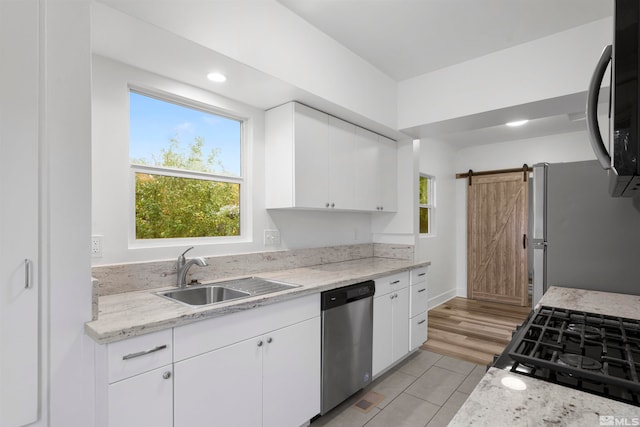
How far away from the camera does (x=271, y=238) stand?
2713 mm

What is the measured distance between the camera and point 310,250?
2996 millimetres

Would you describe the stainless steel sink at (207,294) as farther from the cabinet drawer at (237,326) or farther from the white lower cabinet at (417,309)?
the white lower cabinet at (417,309)

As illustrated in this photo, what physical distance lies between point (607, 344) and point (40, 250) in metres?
2.00

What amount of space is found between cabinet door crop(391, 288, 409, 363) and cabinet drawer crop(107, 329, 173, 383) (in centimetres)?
192

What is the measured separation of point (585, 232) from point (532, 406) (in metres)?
1.79

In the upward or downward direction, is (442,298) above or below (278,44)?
below

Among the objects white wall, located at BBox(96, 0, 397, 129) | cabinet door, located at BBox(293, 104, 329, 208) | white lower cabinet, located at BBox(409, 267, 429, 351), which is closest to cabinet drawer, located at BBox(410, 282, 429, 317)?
white lower cabinet, located at BBox(409, 267, 429, 351)

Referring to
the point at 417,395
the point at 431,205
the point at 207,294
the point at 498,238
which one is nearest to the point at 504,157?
the point at 498,238

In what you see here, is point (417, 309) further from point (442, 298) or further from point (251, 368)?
point (442, 298)

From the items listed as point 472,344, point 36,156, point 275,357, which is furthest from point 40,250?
point 472,344

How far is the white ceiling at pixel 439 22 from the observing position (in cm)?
210

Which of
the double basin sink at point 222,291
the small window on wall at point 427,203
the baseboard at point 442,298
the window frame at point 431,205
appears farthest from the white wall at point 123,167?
the baseboard at point 442,298

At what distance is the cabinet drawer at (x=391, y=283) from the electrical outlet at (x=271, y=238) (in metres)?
0.87

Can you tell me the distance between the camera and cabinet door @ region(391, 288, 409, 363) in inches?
112
